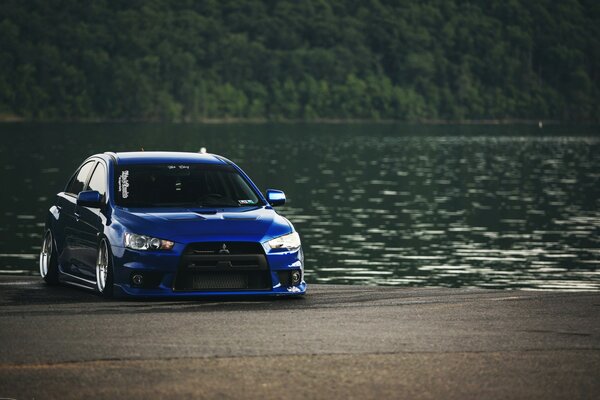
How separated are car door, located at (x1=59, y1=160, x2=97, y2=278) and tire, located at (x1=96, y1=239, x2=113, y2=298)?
0.42 metres

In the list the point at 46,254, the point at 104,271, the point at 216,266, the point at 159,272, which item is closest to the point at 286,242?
the point at 216,266

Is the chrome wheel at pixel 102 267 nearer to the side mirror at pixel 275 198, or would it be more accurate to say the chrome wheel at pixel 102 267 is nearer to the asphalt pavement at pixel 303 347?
the asphalt pavement at pixel 303 347

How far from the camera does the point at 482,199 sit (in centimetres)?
7588

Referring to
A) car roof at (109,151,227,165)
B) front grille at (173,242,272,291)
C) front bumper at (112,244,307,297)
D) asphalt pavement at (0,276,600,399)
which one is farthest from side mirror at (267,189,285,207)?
front grille at (173,242,272,291)

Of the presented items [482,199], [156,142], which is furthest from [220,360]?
[156,142]

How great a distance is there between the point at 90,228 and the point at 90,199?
0.34 meters

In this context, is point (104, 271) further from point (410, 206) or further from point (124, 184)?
point (410, 206)

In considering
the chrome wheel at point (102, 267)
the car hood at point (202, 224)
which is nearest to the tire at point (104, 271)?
the chrome wheel at point (102, 267)

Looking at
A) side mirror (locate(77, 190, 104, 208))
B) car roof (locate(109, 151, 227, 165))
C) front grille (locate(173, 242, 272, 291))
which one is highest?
car roof (locate(109, 151, 227, 165))

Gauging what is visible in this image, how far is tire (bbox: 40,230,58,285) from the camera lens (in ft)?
54.6

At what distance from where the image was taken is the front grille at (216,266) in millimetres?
14445

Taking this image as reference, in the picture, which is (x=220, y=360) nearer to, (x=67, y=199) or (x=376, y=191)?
(x=67, y=199)

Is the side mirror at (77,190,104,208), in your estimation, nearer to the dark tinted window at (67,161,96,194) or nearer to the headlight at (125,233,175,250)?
the headlight at (125,233,175,250)

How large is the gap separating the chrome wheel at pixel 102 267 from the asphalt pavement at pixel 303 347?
19cm
